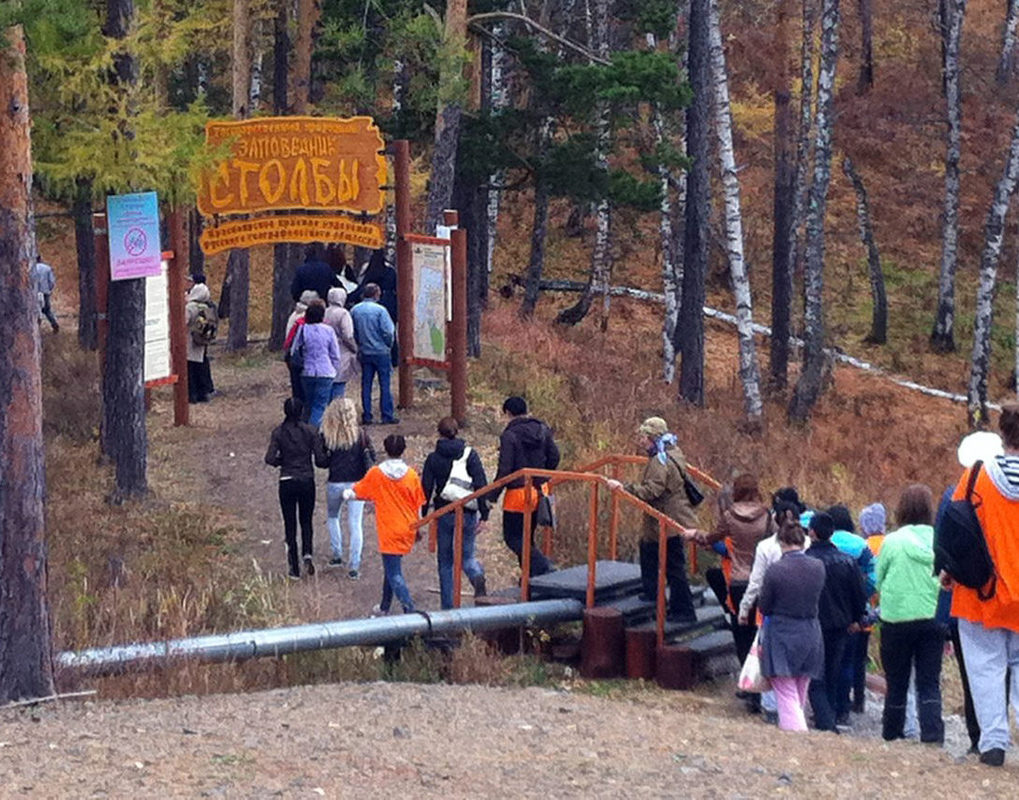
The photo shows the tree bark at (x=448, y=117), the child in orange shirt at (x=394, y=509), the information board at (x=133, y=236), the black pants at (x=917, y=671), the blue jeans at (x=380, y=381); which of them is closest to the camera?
the black pants at (x=917, y=671)

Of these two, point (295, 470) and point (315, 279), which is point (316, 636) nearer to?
point (295, 470)

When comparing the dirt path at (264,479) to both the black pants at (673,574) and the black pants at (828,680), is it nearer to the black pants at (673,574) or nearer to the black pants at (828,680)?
the black pants at (673,574)

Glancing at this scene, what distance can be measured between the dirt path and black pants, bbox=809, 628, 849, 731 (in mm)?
3654

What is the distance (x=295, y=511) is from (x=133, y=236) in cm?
392

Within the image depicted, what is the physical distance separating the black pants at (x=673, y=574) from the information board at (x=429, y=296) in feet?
26.0

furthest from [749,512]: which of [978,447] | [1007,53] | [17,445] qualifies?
[1007,53]

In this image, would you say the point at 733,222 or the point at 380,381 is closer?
the point at 380,381

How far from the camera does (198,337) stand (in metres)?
21.2

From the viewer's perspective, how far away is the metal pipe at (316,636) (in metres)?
9.71

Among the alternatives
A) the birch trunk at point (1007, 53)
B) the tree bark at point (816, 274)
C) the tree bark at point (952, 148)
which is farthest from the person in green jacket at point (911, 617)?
the birch trunk at point (1007, 53)

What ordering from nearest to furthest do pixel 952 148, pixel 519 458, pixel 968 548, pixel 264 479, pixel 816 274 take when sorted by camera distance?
pixel 968 548 < pixel 519 458 < pixel 264 479 < pixel 816 274 < pixel 952 148

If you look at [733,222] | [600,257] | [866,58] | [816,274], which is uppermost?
[866,58]

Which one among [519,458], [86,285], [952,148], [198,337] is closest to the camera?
[519,458]

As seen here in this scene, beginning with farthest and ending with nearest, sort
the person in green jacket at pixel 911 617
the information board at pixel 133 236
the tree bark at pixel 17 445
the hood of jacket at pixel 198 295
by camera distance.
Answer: the hood of jacket at pixel 198 295 < the information board at pixel 133 236 < the person in green jacket at pixel 911 617 < the tree bark at pixel 17 445
